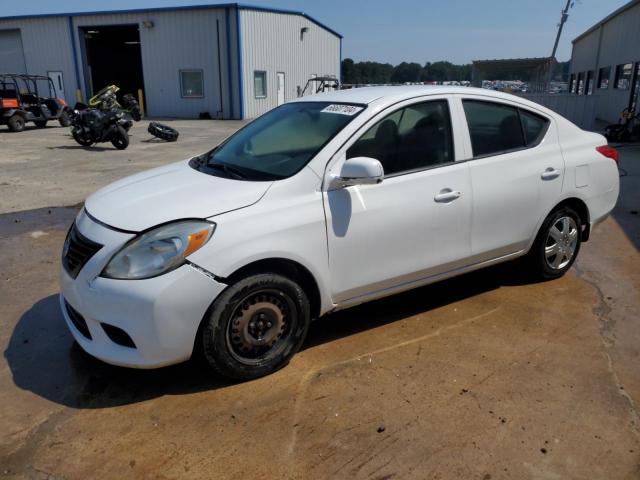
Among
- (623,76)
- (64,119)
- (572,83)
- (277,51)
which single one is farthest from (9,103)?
(572,83)

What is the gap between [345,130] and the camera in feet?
11.4

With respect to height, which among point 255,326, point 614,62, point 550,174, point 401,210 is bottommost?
point 255,326

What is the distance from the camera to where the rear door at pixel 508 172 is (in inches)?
157

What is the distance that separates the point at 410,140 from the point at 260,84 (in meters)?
25.3

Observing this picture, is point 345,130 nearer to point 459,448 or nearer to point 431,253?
point 431,253

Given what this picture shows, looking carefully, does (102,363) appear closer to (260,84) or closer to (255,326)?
(255,326)

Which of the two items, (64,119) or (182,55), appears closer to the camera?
(64,119)

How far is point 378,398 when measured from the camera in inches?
122

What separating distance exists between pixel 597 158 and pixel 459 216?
172cm

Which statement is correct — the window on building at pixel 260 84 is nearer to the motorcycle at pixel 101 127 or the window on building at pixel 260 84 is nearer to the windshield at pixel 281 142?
the motorcycle at pixel 101 127

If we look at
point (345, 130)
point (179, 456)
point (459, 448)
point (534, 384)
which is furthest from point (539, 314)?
point (179, 456)

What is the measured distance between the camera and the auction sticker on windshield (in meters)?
3.63

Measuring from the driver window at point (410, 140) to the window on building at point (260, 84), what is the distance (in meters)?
24.4

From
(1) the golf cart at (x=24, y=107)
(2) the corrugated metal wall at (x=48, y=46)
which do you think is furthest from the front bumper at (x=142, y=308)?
(2) the corrugated metal wall at (x=48, y=46)
